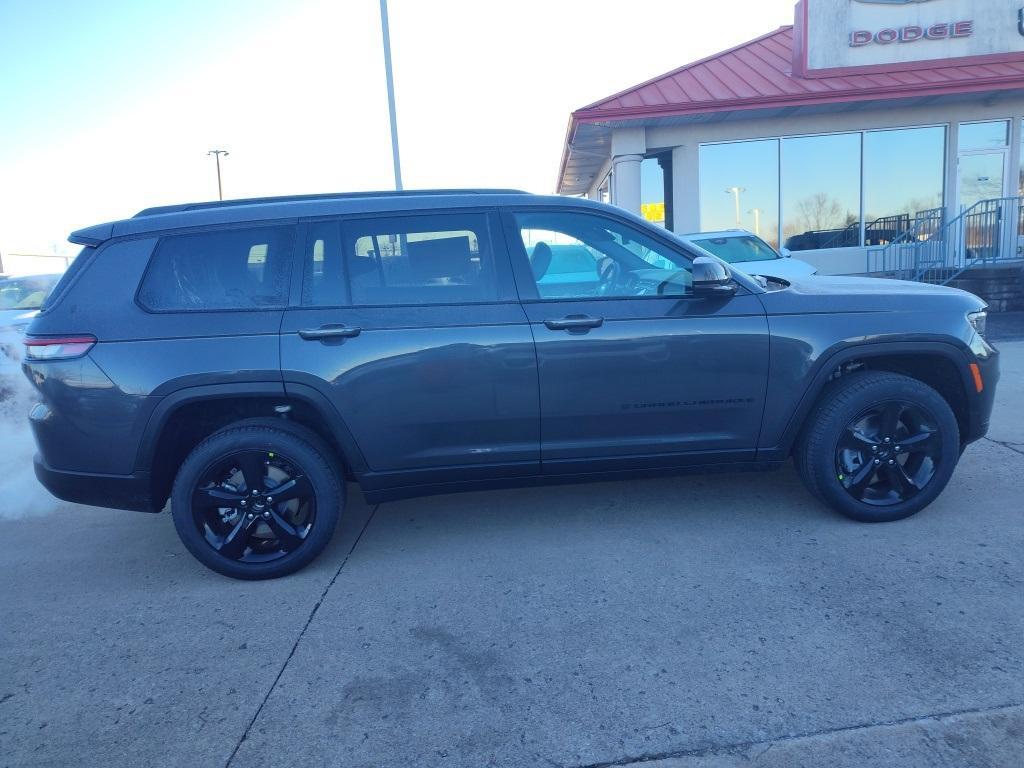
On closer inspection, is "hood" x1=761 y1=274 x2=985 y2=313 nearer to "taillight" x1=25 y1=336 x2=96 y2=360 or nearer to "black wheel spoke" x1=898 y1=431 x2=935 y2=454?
"black wheel spoke" x1=898 y1=431 x2=935 y2=454

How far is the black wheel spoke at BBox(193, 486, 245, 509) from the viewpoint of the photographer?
3752 mm

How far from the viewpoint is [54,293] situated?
12.4 ft

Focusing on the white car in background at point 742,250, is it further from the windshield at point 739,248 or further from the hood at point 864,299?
the hood at point 864,299

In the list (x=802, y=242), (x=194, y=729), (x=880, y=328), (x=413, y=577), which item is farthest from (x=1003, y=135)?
(x=194, y=729)

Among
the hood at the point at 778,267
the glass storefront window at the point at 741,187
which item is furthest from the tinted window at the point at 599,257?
the glass storefront window at the point at 741,187

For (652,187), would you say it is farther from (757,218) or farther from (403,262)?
(403,262)

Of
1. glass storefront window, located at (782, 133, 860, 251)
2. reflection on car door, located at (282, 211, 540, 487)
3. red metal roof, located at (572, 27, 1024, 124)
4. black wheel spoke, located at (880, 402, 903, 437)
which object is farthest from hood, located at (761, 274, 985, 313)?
glass storefront window, located at (782, 133, 860, 251)

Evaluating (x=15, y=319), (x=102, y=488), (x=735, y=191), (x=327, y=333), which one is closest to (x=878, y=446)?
(x=327, y=333)

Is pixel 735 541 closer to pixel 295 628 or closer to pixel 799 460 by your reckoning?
pixel 799 460

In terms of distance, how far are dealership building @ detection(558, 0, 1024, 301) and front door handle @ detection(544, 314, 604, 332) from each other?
33.1 ft

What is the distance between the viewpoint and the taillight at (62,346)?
367 cm

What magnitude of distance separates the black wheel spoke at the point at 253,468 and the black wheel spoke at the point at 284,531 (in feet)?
0.52

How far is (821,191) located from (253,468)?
13674 millimetres

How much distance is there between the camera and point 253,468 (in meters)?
3.78
